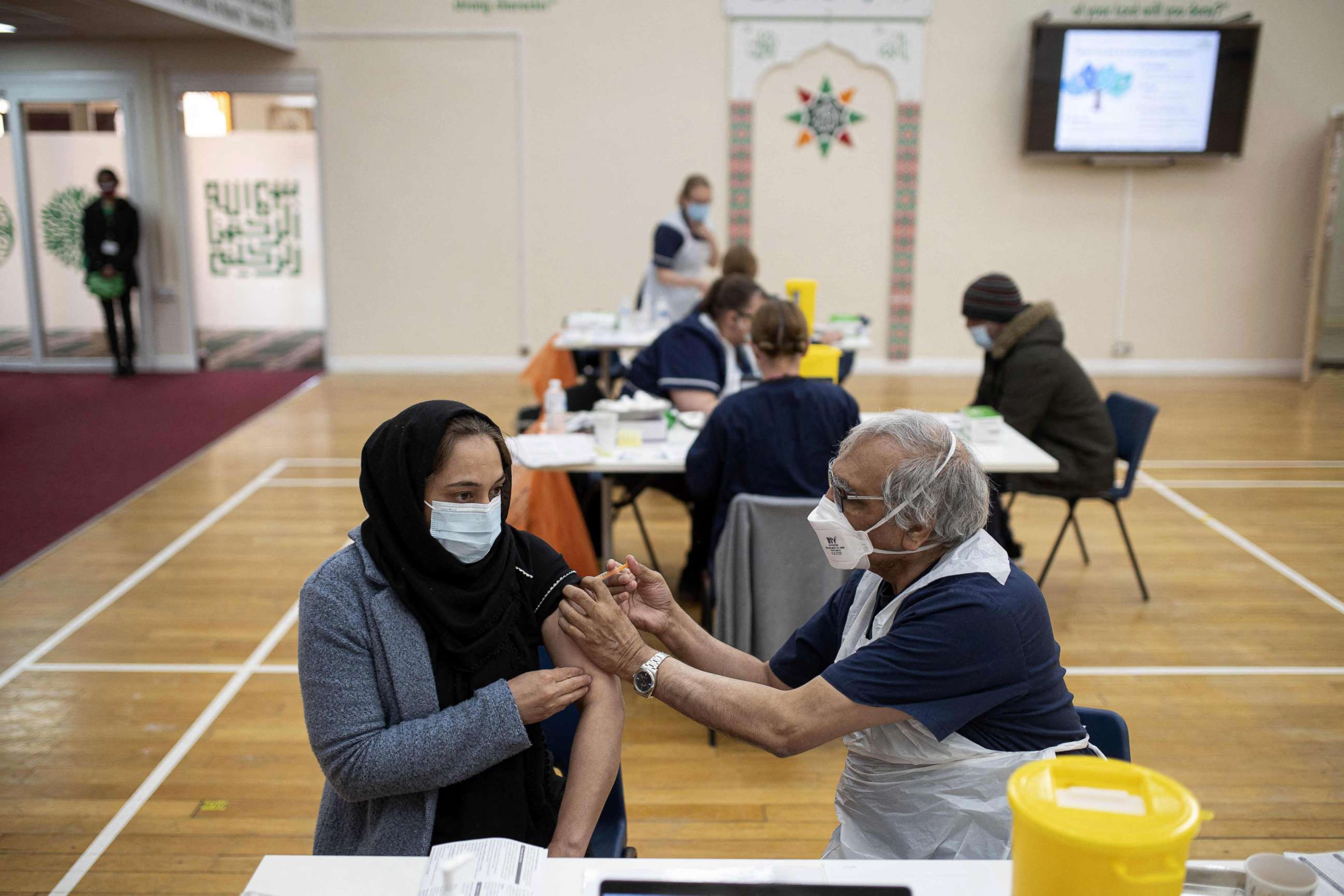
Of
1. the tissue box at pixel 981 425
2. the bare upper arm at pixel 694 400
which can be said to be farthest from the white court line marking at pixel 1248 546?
the bare upper arm at pixel 694 400

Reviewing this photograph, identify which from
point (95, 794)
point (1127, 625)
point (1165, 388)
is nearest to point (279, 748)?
point (95, 794)

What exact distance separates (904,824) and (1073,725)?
1.03 feet

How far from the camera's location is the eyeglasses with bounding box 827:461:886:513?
179 cm

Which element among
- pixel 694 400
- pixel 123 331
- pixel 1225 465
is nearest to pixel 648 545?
pixel 694 400

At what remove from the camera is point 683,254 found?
7422 mm

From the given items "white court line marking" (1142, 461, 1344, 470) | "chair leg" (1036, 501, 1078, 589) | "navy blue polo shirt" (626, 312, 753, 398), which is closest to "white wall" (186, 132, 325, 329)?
"navy blue polo shirt" (626, 312, 753, 398)

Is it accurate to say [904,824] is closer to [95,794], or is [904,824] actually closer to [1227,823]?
[1227,823]

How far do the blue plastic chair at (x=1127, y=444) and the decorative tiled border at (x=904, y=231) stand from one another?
477 centimetres

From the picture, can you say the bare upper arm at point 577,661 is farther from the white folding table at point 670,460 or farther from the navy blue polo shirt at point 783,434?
the white folding table at point 670,460

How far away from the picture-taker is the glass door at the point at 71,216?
29.3 ft

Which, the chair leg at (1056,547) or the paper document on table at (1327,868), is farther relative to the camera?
the chair leg at (1056,547)

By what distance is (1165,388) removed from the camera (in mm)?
8992

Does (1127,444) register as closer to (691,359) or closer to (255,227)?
(691,359)

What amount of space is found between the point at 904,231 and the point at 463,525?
26.7ft
